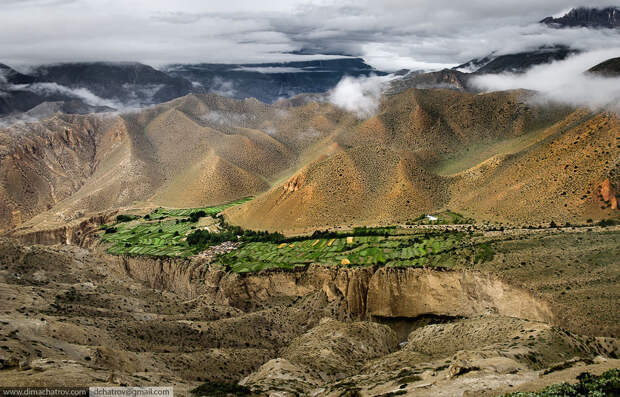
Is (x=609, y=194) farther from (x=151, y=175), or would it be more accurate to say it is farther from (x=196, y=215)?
(x=151, y=175)

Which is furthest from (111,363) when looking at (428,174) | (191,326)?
(428,174)

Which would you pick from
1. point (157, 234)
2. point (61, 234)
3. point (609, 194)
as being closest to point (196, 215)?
point (157, 234)

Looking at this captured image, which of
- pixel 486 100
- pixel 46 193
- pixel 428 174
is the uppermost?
pixel 486 100

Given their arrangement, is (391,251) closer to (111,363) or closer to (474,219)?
(474,219)

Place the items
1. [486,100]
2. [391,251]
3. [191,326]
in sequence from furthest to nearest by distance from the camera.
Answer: [486,100]
[391,251]
[191,326]

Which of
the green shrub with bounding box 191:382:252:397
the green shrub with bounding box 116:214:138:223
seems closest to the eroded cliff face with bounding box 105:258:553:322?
the green shrub with bounding box 191:382:252:397

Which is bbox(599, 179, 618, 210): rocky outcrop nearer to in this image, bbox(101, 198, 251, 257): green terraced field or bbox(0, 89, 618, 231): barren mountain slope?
bbox(0, 89, 618, 231): barren mountain slope
